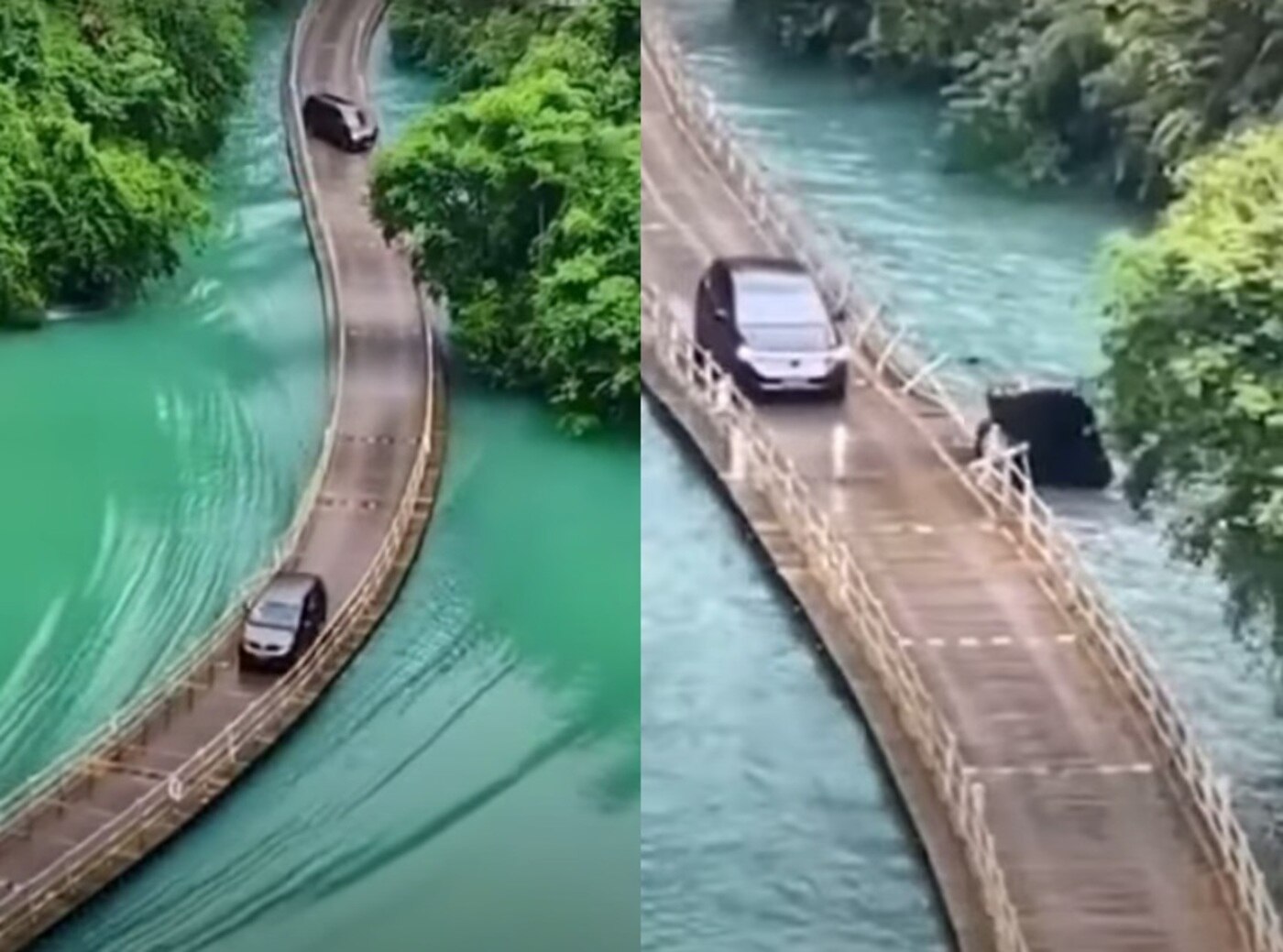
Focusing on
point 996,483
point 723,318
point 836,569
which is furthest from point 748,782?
point 723,318

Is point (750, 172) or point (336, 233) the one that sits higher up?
point (750, 172)

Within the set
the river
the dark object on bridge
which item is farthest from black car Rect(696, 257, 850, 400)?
the river

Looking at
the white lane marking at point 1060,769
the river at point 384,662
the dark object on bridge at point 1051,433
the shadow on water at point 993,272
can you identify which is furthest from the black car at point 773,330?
the white lane marking at point 1060,769

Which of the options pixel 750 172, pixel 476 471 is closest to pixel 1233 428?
pixel 750 172

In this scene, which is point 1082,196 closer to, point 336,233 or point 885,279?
point 885,279

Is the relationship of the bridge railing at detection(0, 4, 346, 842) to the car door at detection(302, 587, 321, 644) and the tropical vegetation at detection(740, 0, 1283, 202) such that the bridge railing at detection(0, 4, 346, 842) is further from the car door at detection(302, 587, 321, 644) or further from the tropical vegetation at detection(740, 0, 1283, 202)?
the tropical vegetation at detection(740, 0, 1283, 202)

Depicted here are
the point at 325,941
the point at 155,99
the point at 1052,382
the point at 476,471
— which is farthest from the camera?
the point at 155,99

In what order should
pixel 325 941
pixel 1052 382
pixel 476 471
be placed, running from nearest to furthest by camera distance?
1. pixel 1052 382
2. pixel 325 941
3. pixel 476 471

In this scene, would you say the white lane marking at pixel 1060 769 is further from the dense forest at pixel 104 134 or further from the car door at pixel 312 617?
the dense forest at pixel 104 134

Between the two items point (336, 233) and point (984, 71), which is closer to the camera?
point (984, 71)
